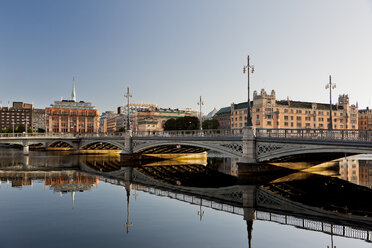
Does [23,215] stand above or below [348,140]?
below

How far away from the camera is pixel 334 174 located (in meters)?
36.8

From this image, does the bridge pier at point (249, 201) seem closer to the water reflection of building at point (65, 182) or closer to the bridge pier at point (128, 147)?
the water reflection of building at point (65, 182)

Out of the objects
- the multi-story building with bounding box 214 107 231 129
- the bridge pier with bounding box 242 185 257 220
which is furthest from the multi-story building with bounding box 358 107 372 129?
the bridge pier with bounding box 242 185 257 220

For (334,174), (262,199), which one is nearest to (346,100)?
(334,174)

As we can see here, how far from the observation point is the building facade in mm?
159375

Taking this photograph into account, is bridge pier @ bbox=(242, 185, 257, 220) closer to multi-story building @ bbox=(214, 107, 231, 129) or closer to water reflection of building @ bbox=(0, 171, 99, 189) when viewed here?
water reflection of building @ bbox=(0, 171, 99, 189)

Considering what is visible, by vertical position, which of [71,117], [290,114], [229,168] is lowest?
[229,168]

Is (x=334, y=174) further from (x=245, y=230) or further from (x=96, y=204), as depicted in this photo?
(x=96, y=204)

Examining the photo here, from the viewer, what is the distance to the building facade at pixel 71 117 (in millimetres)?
159375

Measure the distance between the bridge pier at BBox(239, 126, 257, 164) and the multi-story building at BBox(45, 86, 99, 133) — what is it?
464 feet

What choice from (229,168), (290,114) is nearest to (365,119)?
(290,114)

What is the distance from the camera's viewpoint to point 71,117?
538 feet

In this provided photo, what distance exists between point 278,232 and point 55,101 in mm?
170381

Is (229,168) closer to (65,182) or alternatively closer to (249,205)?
(65,182)
